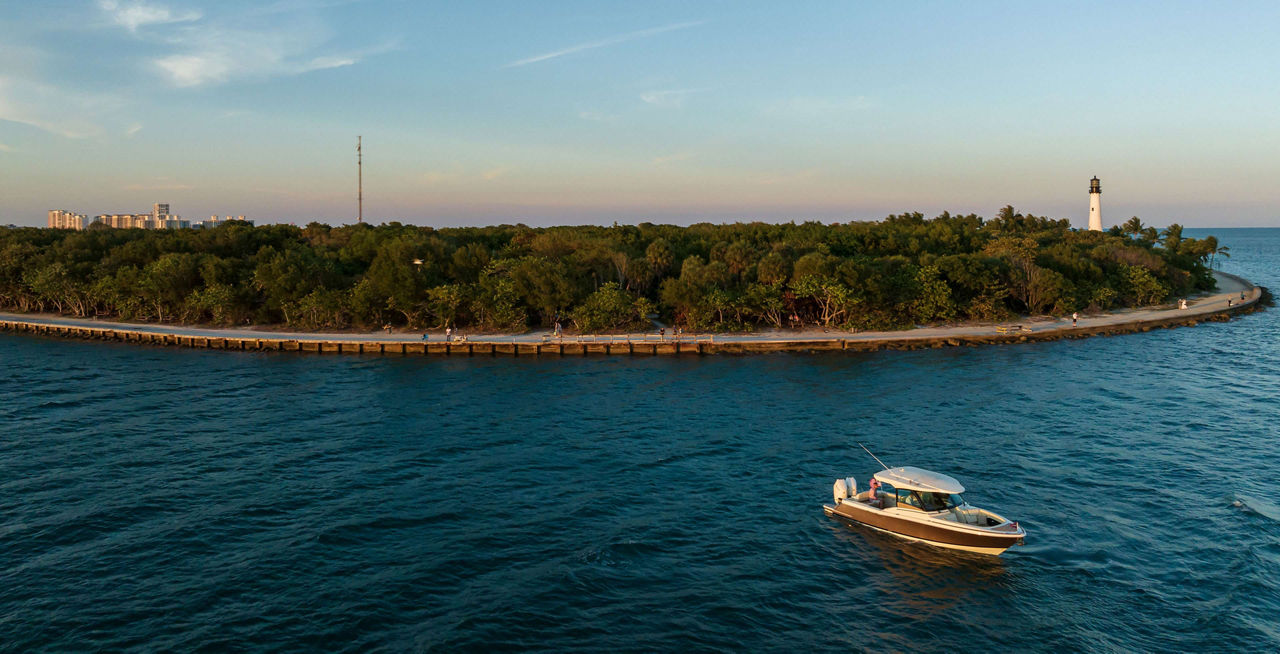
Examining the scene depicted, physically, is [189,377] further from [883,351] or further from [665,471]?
[883,351]

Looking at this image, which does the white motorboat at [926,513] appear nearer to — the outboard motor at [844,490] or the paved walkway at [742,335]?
the outboard motor at [844,490]

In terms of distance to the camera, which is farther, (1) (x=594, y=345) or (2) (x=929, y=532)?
(1) (x=594, y=345)

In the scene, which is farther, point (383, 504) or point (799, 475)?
point (799, 475)

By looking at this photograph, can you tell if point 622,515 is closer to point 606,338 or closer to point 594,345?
A: point 594,345

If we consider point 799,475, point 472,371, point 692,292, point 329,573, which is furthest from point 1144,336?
point 329,573

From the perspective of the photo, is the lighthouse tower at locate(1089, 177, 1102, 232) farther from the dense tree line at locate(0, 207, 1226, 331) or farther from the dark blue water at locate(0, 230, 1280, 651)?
the dark blue water at locate(0, 230, 1280, 651)

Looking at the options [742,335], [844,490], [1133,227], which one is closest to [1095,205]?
[1133,227]
